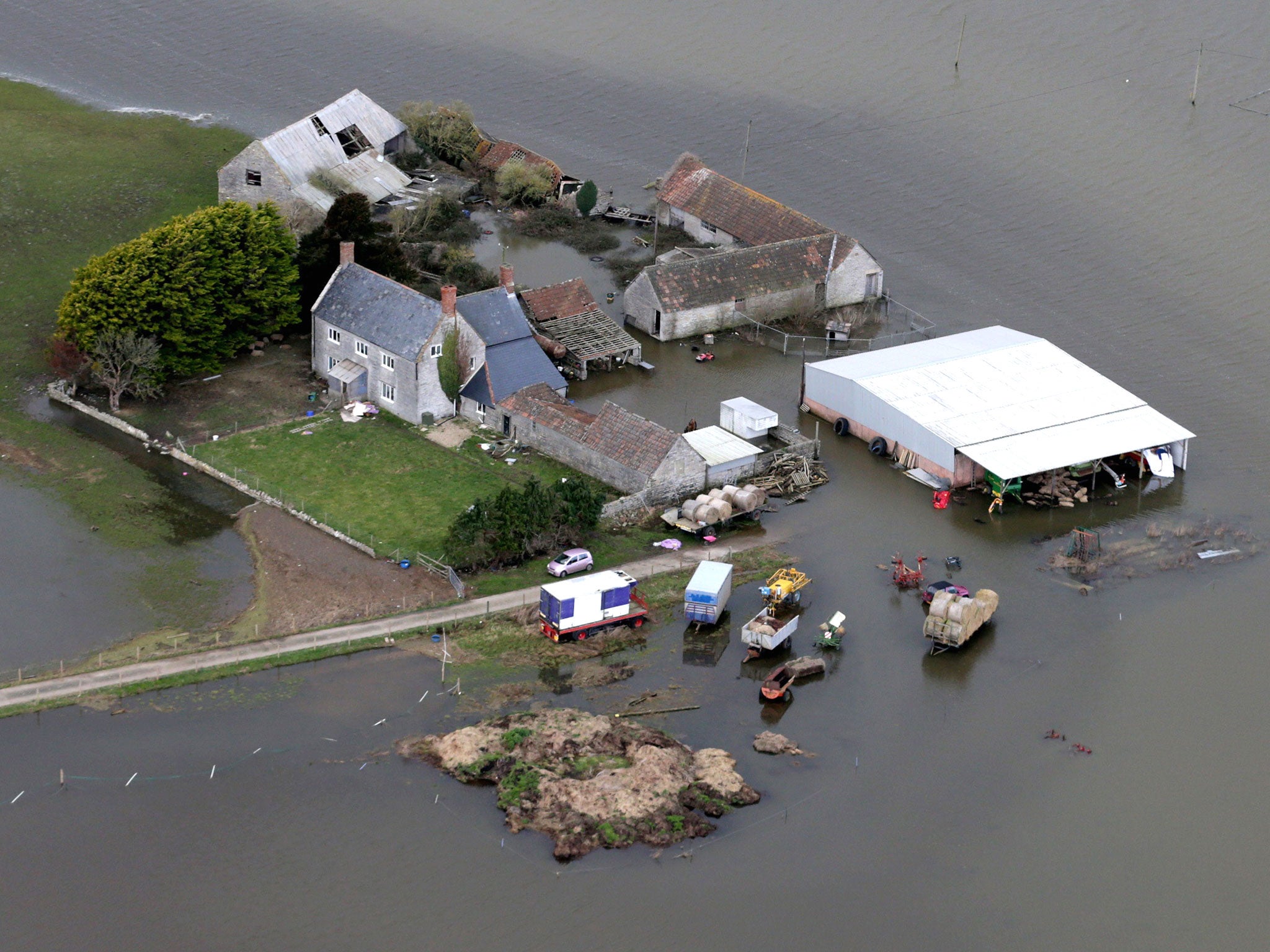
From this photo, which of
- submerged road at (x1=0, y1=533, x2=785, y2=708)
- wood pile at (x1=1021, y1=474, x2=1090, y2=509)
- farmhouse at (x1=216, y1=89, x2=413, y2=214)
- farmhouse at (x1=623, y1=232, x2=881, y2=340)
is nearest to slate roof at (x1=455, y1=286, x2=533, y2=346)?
farmhouse at (x1=623, y1=232, x2=881, y2=340)

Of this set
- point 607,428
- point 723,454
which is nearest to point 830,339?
point 723,454

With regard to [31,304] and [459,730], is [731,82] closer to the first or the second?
[31,304]

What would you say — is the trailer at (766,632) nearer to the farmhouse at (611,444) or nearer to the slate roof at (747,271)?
the farmhouse at (611,444)

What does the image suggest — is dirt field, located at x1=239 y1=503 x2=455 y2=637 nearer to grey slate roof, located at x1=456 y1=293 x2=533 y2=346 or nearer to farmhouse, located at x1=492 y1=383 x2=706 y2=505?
farmhouse, located at x1=492 y1=383 x2=706 y2=505

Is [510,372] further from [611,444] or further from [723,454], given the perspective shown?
[723,454]

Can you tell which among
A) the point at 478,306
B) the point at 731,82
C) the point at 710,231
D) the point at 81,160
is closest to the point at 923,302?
the point at 710,231
